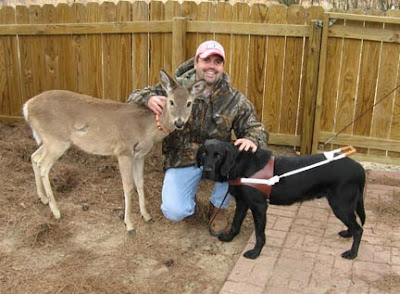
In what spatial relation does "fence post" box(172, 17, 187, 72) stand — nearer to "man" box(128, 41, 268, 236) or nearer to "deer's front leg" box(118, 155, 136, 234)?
"man" box(128, 41, 268, 236)

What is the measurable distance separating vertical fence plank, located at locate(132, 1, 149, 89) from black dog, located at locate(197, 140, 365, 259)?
139 inches

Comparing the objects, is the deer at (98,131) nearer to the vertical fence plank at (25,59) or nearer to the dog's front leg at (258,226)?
the dog's front leg at (258,226)

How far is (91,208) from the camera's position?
5305 millimetres

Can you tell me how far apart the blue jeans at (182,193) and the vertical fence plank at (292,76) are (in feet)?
8.19

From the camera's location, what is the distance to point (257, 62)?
6891 mm

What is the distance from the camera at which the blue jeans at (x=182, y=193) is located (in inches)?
189

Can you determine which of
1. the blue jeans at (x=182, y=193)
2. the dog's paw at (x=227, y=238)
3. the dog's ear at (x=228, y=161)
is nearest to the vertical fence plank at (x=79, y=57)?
the blue jeans at (x=182, y=193)

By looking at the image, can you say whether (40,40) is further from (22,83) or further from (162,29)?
(162,29)

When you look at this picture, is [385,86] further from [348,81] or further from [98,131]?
[98,131]

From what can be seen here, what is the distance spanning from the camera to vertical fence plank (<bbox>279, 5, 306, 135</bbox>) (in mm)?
6637

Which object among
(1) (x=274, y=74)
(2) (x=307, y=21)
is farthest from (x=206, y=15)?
(2) (x=307, y=21)

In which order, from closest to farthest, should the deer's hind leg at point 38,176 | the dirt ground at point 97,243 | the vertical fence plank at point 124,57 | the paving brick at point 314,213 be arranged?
the dirt ground at point 97,243 → the paving brick at point 314,213 → the deer's hind leg at point 38,176 → the vertical fence plank at point 124,57

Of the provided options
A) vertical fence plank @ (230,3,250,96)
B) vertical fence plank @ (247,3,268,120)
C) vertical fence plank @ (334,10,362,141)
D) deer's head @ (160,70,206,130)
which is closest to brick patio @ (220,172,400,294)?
deer's head @ (160,70,206,130)

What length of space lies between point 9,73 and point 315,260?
6.37 metres
